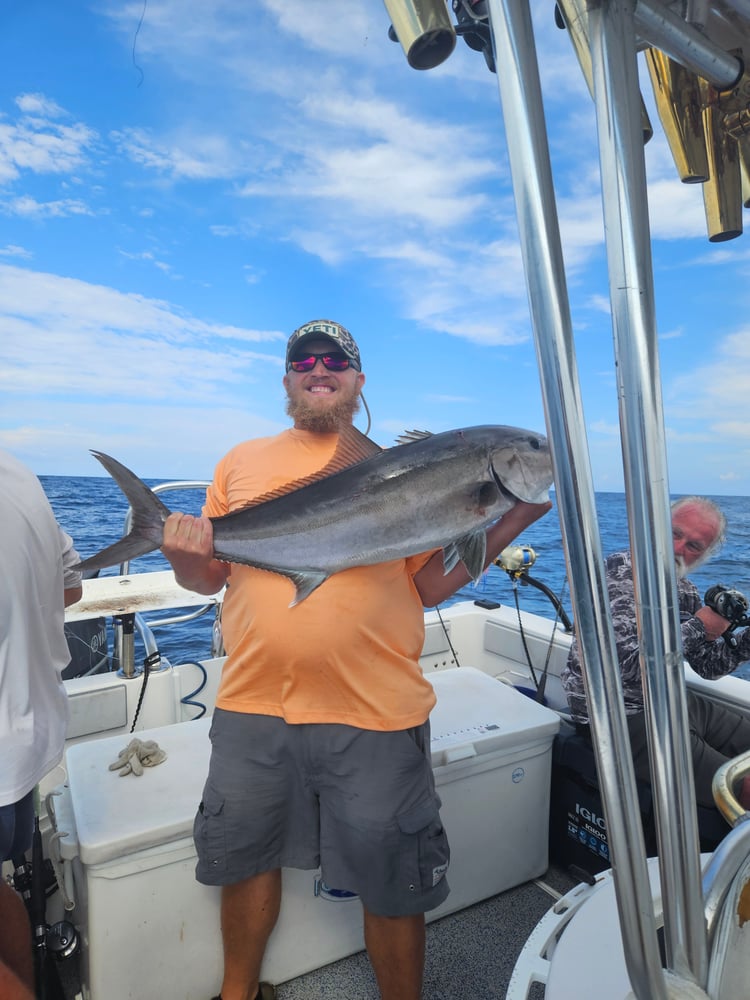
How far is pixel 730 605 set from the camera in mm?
2822

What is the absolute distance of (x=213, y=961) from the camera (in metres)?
2.15

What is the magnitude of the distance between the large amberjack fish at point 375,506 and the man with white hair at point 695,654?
134cm

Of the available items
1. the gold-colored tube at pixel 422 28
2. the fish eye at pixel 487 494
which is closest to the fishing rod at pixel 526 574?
the fish eye at pixel 487 494

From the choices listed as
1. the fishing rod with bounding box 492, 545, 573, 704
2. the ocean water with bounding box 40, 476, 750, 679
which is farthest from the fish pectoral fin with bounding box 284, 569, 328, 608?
the ocean water with bounding box 40, 476, 750, 679

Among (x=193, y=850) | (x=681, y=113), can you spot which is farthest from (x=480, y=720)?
(x=681, y=113)

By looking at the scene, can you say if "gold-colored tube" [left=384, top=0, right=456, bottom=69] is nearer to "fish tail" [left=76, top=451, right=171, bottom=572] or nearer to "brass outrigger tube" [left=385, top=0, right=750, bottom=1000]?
"brass outrigger tube" [left=385, top=0, right=750, bottom=1000]

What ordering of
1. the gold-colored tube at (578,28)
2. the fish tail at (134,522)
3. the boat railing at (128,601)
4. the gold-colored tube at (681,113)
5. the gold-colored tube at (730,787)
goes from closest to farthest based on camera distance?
the gold-colored tube at (578,28), the gold-colored tube at (681,113), the gold-colored tube at (730,787), the fish tail at (134,522), the boat railing at (128,601)

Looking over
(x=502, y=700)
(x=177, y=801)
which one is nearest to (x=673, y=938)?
(x=177, y=801)

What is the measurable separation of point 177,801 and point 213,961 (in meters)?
0.57

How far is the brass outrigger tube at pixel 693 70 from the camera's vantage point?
30.5 inches

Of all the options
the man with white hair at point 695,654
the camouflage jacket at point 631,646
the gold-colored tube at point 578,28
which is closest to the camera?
the gold-colored tube at point 578,28

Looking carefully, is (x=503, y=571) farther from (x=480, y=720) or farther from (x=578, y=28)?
(x=578, y=28)

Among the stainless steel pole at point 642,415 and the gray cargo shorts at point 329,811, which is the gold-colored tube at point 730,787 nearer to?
the stainless steel pole at point 642,415

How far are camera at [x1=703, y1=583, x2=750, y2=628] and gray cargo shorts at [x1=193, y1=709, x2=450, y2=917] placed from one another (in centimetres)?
163
